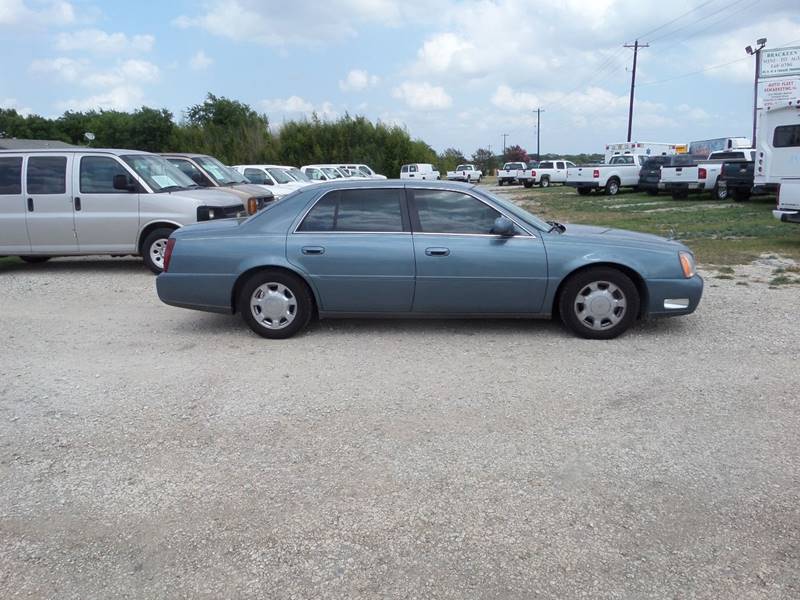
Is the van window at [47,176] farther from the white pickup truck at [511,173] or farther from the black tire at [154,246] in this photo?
the white pickup truck at [511,173]

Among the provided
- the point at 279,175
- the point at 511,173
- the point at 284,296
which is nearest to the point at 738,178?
the point at 279,175

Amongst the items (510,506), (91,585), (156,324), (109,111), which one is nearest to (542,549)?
(510,506)

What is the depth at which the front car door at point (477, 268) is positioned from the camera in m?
6.27

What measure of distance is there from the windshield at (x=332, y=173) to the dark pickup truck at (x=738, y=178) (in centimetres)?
1390

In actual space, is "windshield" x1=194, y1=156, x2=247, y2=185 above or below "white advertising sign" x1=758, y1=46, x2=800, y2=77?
below

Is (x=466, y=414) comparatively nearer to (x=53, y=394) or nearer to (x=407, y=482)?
(x=407, y=482)

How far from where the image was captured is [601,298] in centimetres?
625

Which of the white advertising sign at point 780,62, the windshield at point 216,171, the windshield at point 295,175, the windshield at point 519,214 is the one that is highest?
the white advertising sign at point 780,62

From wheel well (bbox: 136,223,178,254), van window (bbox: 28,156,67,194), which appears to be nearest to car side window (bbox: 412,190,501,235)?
wheel well (bbox: 136,223,178,254)

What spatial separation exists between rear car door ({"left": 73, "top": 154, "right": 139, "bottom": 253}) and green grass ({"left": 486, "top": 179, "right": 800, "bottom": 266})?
8.09m

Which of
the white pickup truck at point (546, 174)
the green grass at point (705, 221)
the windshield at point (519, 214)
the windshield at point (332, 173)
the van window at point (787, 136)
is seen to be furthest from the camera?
the white pickup truck at point (546, 174)

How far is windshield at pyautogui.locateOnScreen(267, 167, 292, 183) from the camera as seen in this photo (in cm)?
2053

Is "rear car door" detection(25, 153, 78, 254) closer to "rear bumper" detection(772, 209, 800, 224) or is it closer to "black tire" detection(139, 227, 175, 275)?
"black tire" detection(139, 227, 175, 275)

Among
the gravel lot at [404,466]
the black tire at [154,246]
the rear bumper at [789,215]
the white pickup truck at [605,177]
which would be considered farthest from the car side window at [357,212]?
the white pickup truck at [605,177]
